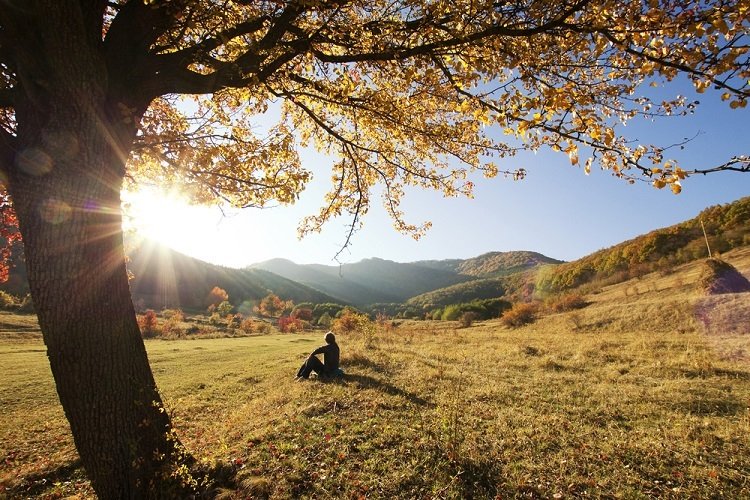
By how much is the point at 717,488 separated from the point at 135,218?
11.0 metres

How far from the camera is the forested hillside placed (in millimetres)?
34938

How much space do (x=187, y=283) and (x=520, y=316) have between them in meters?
111

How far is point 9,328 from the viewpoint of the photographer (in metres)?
36.4

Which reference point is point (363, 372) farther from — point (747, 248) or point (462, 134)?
point (747, 248)

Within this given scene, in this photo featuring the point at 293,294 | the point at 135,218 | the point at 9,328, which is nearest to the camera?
the point at 135,218

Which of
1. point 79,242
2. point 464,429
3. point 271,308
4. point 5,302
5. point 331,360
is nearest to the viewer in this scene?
point 79,242

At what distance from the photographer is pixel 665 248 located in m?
42.8

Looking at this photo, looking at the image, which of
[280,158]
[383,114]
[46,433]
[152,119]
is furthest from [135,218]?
[383,114]

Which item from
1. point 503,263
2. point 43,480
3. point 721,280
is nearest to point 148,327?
point 43,480

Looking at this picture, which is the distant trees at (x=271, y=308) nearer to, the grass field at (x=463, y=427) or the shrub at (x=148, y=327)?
the shrub at (x=148, y=327)

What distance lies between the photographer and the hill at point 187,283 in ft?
366

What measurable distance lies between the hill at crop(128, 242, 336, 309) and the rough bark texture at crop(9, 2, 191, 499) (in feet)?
365

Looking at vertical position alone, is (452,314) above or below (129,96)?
below

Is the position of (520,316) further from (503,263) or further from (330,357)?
(503,263)
